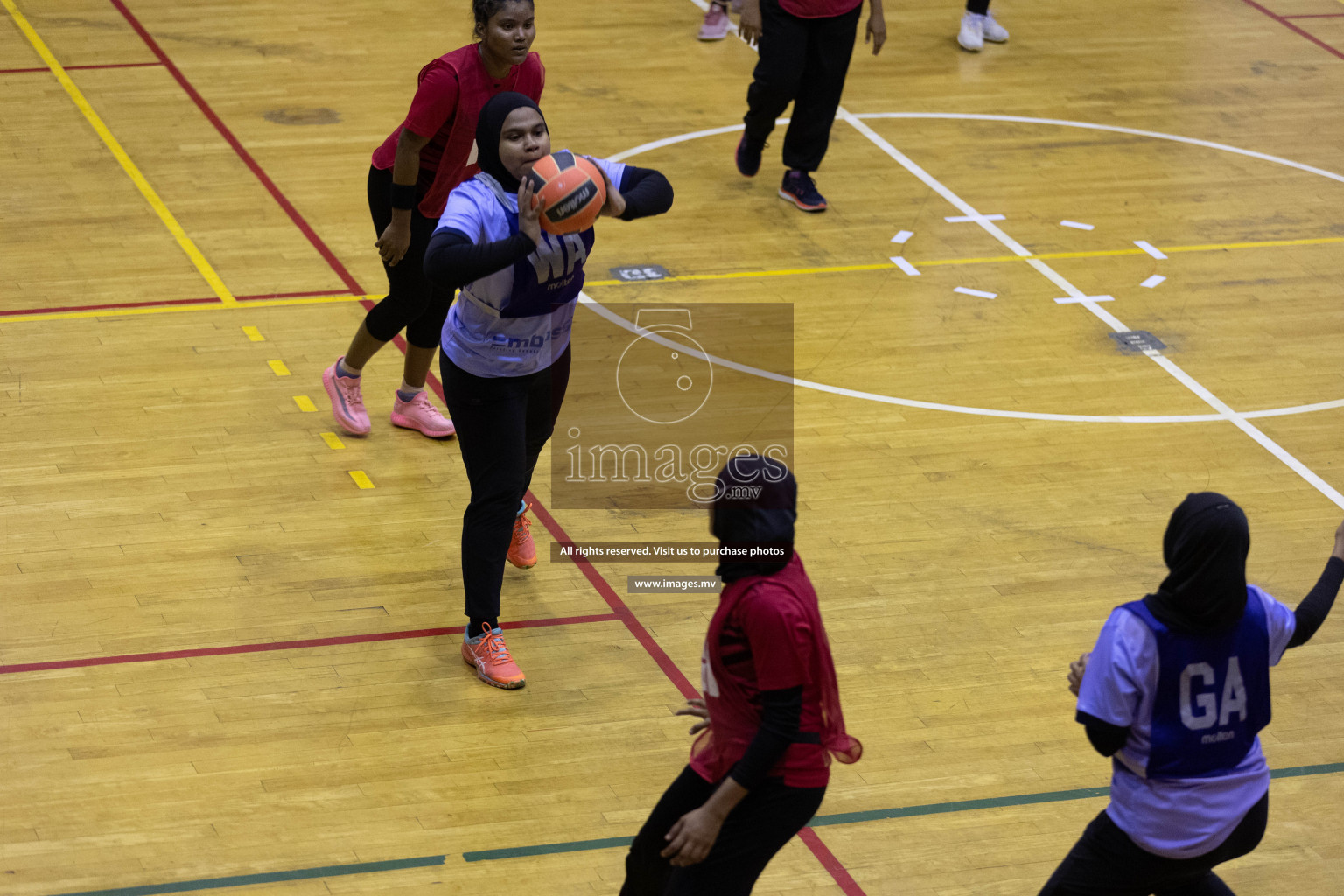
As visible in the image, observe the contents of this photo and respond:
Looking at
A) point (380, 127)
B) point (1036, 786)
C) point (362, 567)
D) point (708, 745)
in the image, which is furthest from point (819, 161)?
point (708, 745)

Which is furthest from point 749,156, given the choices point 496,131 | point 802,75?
point 496,131

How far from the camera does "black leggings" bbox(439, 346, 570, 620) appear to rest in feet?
15.9

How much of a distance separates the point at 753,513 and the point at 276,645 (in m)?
2.58

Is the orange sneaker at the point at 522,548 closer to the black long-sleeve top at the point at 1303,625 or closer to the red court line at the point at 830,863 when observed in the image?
the red court line at the point at 830,863

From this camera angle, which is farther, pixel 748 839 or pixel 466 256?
pixel 466 256

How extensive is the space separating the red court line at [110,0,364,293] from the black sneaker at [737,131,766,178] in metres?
2.55

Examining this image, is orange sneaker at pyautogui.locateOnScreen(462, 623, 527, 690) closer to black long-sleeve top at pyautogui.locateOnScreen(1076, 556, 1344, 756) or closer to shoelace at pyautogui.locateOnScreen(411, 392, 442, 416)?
shoelace at pyautogui.locateOnScreen(411, 392, 442, 416)

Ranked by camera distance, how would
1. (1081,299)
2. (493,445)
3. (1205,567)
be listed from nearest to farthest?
1. (1205,567)
2. (493,445)
3. (1081,299)

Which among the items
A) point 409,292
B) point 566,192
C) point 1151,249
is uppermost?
point 566,192

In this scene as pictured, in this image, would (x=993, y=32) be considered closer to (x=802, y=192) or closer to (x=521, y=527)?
(x=802, y=192)

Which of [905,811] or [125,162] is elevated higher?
[125,162]

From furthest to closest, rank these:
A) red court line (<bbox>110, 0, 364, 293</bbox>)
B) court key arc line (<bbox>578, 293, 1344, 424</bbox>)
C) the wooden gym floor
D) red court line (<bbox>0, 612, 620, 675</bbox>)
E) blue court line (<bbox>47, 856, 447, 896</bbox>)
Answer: red court line (<bbox>110, 0, 364, 293</bbox>), court key arc line (<bbox>578, 293, 1344, 424</bbox>), red court line (<bbox>0, 612, 620, 675</bbox>), the wooden gym floor, blue court line (<bbox>47, 856, 447, 896</bbox>)

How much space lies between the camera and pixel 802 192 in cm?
905

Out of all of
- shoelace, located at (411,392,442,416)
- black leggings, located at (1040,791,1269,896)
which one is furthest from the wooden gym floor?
black leggings, located at (1040,791,1269,896)
